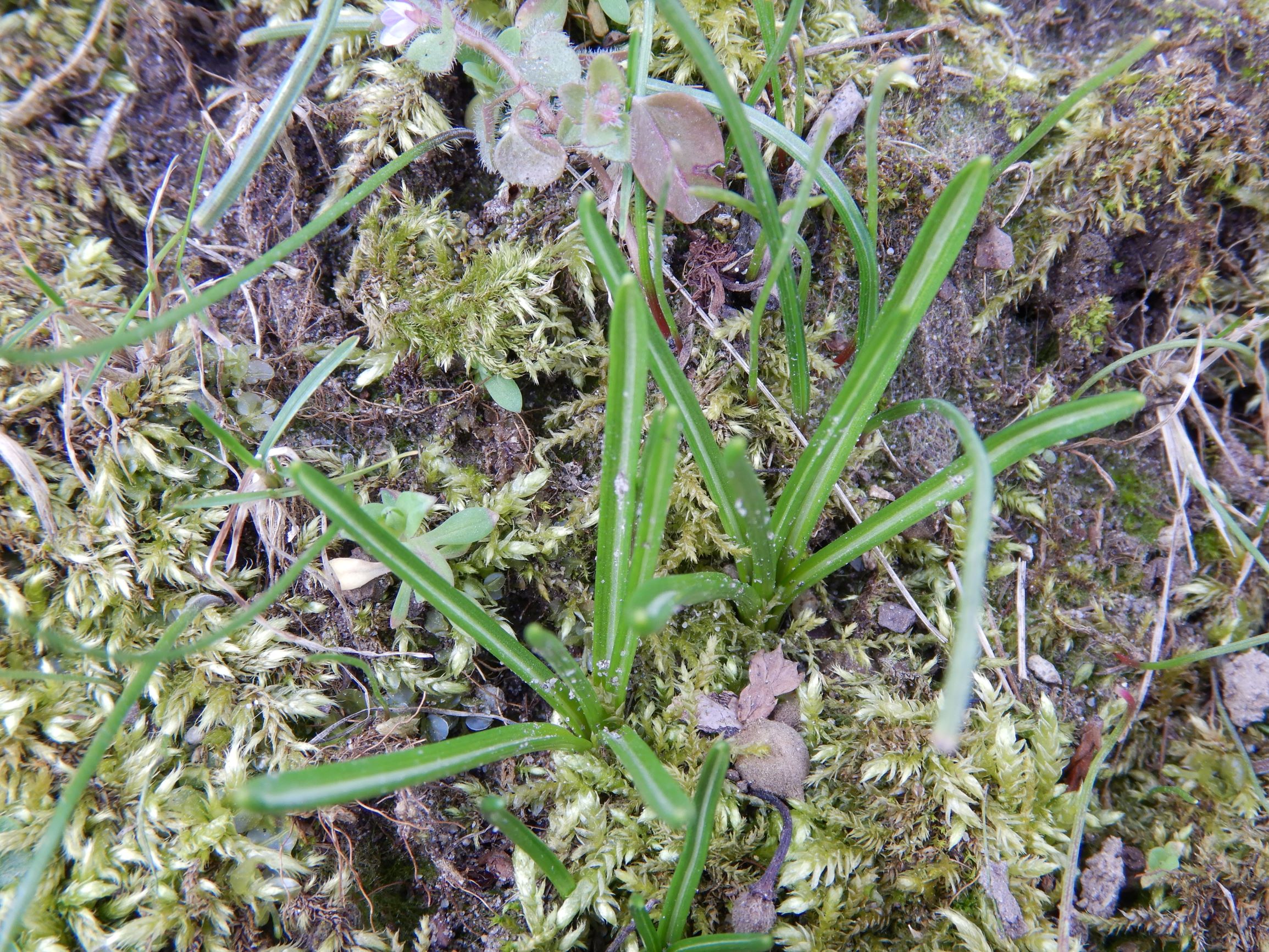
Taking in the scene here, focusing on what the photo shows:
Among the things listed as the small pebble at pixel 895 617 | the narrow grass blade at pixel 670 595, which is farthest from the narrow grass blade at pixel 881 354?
the small pebble at pixel 895 617

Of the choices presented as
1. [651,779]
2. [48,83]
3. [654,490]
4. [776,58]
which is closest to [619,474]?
[654,490]

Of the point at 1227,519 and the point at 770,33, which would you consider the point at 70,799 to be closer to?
the point at 770,33

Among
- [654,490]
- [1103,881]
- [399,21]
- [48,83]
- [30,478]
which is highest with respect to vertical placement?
[399,21]

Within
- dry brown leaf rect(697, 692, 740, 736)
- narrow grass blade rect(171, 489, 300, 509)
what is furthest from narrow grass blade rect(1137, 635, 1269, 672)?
narrow grass blade rect(171, 489, 300, 509)

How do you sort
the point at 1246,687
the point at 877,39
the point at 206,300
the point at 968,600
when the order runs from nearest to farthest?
1. the point at 968,600
2. the point at 206,300
3. the point at 1246,687
4. the point at 877,39

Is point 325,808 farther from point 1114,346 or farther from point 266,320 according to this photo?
point 1114,346

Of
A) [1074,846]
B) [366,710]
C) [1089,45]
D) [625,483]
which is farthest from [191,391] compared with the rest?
[1089,45]

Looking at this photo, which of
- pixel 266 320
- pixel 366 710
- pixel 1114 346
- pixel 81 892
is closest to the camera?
pixel 81 892
